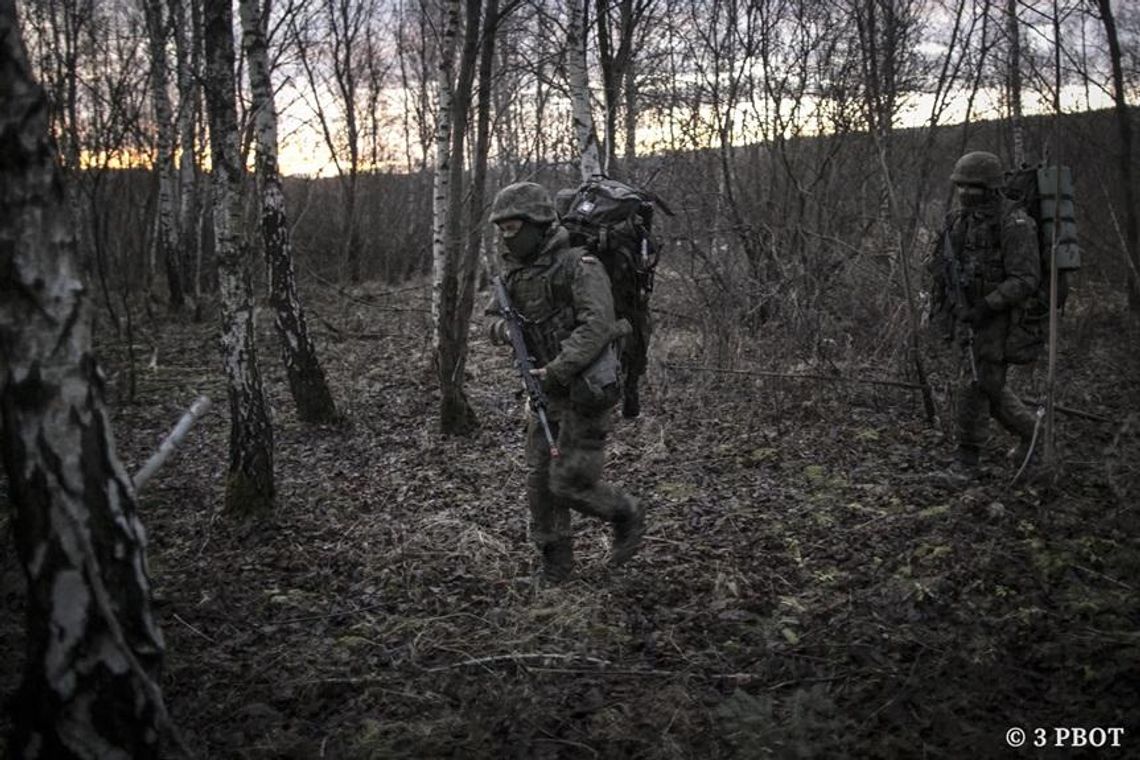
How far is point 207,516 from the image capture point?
559cm

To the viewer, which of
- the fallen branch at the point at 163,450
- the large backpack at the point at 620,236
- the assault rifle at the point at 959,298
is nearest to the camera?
the fallen branch at the point at 163,450

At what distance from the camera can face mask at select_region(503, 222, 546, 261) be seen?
13.4ft

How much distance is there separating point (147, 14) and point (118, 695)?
1380 centimetres

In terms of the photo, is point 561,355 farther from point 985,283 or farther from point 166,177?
point 166,177

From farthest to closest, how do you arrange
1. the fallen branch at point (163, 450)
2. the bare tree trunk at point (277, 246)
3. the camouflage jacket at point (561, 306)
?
1. the bare tree trunk at point (277, 246)
2. the camouflage jacket at point (561, 306)
3. the fallen branch at point (163, 450)

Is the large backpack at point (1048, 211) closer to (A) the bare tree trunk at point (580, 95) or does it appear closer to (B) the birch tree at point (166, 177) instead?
(A) the bare tree trunk at point (580, 95)

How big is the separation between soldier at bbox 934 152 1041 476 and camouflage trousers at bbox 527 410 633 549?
284cm

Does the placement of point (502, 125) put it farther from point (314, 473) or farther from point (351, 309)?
point (314, 473)

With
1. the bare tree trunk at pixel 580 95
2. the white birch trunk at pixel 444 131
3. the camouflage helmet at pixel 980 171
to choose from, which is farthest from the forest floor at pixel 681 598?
the bare tree trunk at pixel 580 95

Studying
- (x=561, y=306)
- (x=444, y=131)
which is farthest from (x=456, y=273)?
(x=561, y=306)

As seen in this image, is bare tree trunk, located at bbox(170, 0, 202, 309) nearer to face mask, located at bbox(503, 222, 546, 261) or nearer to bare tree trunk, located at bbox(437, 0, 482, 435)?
bare tree trunk, located at bbox(437, 0, 482, 435)

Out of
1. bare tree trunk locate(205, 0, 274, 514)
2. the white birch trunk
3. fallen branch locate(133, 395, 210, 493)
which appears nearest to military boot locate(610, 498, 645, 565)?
fallen branch locate(133, 395, 210, 493)

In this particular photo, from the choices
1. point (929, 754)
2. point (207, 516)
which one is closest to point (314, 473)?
point (207, 516)

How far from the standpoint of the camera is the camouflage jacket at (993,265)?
517 centimetres
